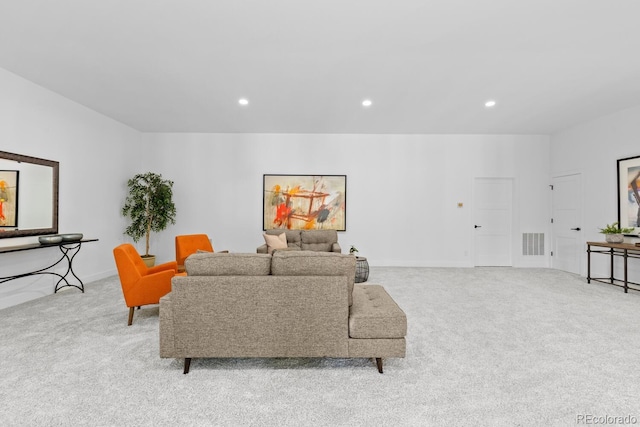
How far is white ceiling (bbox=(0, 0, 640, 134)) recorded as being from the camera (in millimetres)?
2457

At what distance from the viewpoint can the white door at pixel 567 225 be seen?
18.5ft

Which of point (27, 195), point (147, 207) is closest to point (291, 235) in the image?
point (147, 207)

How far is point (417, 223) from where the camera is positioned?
20.9 ft

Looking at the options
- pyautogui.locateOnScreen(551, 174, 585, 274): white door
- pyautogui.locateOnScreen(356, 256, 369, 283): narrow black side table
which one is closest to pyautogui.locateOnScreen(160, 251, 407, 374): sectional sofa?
pyautogui.locateOnScreen(356, 256, 369, 283): narrow black side table

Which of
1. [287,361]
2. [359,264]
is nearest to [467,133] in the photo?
[359,264]

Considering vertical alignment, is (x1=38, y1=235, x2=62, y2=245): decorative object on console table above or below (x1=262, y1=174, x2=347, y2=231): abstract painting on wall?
below

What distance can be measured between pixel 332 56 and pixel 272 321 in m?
2.76

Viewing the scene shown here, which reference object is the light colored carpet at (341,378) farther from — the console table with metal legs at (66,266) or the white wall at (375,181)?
the white wall at (375,181)

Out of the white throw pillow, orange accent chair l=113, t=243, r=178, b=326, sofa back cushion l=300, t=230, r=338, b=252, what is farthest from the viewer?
sofa back cushion l=300, t=230, r=338, b=252

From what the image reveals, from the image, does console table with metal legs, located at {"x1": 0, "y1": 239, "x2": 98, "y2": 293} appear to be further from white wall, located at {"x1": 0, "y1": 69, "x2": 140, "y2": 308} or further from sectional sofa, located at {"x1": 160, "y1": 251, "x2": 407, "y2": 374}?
sectional sofa, located at {"x1": 160, "y1": 251, "x2": 407, "y2": 374}

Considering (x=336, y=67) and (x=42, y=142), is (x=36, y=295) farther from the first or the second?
(x=336, y=67)

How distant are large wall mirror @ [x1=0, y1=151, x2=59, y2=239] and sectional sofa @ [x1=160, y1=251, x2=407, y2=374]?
3.30 meters

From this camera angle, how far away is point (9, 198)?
12.0ft

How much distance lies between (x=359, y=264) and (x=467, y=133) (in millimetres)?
3946
